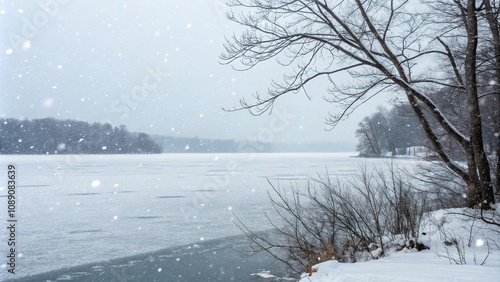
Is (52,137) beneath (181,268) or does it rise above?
above

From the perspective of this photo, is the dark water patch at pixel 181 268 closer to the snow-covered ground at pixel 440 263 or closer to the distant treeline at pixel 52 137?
the snow-covered ground at pixel 440 263

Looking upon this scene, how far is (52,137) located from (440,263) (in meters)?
114

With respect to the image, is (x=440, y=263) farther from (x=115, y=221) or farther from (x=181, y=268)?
(x=115, y=221)

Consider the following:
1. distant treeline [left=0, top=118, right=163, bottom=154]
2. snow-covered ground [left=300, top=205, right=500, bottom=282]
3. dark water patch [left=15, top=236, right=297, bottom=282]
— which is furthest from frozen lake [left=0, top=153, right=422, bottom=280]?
distant treeline [left=0, top=118, right=163, bottom=154]

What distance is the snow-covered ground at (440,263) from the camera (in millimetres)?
4418

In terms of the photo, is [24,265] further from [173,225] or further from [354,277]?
[354,277]

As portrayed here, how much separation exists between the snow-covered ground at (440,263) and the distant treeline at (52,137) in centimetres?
9947

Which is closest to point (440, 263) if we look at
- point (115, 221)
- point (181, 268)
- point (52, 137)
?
point (181, 268)

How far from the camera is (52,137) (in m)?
103

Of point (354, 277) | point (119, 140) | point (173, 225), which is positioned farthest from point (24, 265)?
point (119, 140)

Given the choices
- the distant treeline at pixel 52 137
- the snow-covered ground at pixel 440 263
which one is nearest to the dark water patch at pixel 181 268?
the snow-covered ground at pixel 440 263

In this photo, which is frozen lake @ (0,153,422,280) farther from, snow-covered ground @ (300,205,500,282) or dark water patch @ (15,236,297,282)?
snow-covered ground @ (300,205,500,282)

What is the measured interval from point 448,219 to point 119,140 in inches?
5029

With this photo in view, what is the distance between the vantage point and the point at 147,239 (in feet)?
37.4
